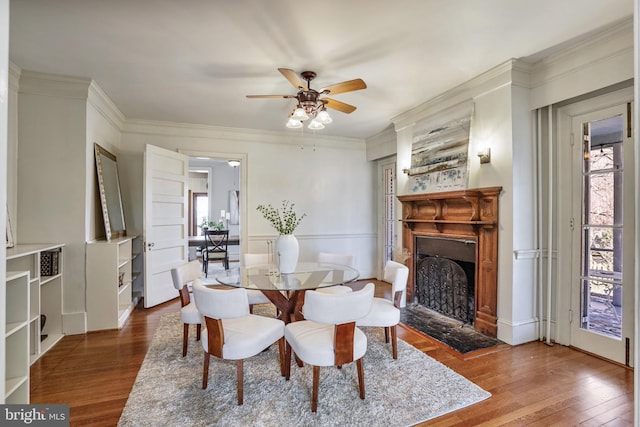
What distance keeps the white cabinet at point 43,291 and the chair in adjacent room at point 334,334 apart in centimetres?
229

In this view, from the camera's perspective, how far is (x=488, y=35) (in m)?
2.39

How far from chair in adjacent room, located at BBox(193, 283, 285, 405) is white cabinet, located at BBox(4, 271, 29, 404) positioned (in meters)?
0.95

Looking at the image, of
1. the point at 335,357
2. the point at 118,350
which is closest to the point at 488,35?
the point at 335,357

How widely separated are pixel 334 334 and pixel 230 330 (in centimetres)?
77

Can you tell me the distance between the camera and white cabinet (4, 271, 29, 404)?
1.77 meters

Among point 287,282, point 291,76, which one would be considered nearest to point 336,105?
point 291,76

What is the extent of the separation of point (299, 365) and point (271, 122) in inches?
134

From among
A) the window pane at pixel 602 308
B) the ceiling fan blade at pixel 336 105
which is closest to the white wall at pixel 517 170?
the window pane at pixel 602 308

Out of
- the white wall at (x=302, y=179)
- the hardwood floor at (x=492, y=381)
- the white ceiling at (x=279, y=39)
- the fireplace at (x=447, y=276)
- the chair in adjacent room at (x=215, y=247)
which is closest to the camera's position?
the hardwood floor at (x=492, y=381)

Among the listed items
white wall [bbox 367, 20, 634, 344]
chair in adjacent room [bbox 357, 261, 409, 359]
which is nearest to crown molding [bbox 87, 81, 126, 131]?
chair in adjacent room [bbox 357, 261, 409, 359]

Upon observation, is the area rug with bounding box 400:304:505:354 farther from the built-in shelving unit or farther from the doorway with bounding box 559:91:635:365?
the built-in shelving unit

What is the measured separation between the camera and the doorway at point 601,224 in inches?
97.7

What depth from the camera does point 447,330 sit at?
3225 mm

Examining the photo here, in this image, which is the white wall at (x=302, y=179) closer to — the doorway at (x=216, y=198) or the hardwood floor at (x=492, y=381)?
the hardwood floor at (x=492, y=381)
